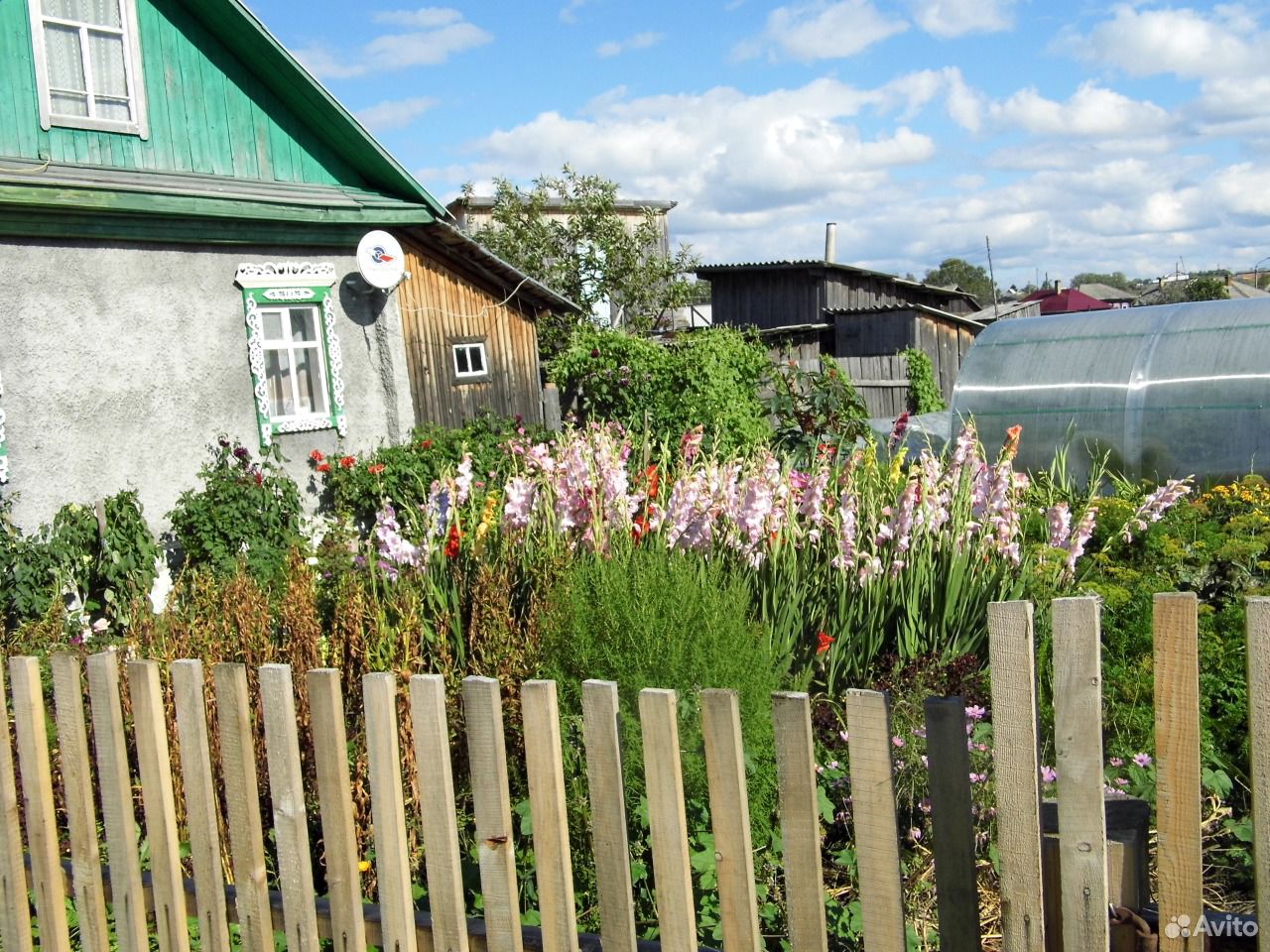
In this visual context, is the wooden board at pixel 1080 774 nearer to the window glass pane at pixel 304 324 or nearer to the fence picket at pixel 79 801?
the fence picket at pixel 79 801

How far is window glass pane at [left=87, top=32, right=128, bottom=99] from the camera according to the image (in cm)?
894

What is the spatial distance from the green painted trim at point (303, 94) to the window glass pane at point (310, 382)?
170 centimetres

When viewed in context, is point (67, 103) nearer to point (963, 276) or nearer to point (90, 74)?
point (90, 74)

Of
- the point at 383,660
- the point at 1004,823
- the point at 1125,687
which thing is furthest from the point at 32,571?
the point at 1004,823

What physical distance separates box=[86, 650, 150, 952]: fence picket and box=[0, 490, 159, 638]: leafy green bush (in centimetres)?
477

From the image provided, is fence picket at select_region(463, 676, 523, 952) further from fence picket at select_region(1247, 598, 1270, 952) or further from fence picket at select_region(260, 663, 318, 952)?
fence picket at select_region(1247, 598, 1270, 952)

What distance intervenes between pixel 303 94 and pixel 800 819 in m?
9.54

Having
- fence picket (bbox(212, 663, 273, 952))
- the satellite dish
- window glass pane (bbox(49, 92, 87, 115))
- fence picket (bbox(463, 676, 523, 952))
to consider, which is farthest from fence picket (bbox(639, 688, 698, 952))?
the satellite dish

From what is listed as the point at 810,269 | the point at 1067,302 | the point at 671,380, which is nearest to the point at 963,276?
the point at 1067,302

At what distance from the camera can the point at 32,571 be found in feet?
24.9

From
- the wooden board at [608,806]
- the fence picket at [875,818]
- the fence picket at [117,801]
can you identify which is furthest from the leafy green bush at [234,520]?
the fence picket at [875,818]

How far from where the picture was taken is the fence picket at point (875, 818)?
6.09ft

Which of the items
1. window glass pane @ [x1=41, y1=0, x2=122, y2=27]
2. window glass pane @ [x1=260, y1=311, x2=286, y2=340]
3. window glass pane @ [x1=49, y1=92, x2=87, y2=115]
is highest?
window glass pane @ [x1=41, y1=0, x2=122, y2=27]

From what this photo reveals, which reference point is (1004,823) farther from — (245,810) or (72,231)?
(72,231)
